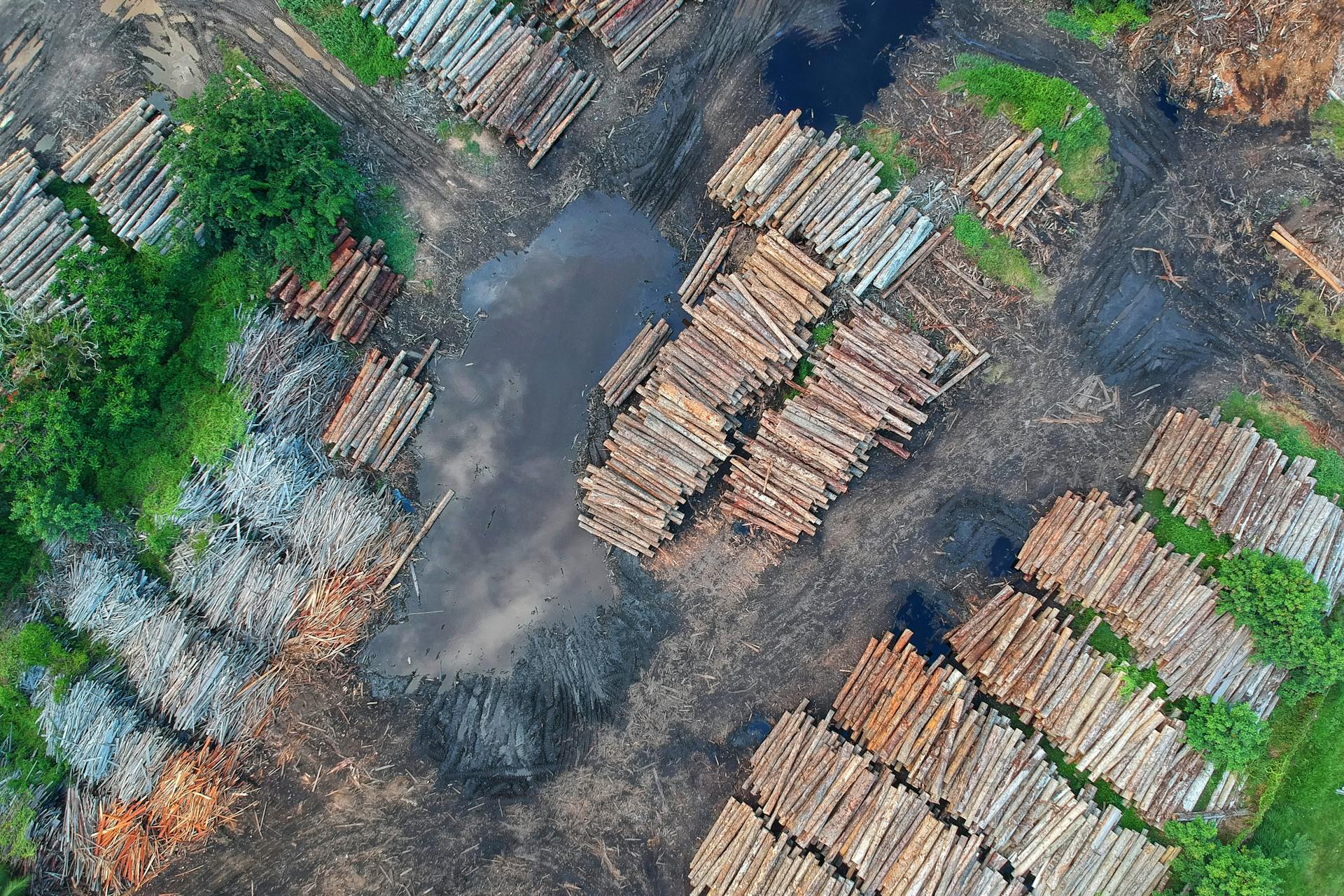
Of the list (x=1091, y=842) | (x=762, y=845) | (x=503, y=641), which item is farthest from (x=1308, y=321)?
(x=503, y=641)

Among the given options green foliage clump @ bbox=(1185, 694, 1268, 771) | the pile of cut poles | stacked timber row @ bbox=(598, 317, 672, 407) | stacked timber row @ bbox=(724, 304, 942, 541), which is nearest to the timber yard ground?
stacked timber row @ bbox=(724, 304, 942, 541)

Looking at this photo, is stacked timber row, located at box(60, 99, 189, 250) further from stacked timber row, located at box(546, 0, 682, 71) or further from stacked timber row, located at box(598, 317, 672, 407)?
stacked timber row, located at box(598, 317, 672, 407)

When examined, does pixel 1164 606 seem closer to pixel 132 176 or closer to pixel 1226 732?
pixel 1226 732

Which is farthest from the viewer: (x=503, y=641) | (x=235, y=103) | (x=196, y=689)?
(x=503, y=641)

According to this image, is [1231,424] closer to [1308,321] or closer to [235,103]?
[1308,321]

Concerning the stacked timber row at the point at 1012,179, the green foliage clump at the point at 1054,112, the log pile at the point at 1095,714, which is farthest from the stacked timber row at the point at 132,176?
the log pile at the point at 1095,714

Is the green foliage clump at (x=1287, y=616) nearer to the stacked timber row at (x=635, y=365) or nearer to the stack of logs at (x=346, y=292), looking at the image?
the stacked timber row at (x=635, y=365)
